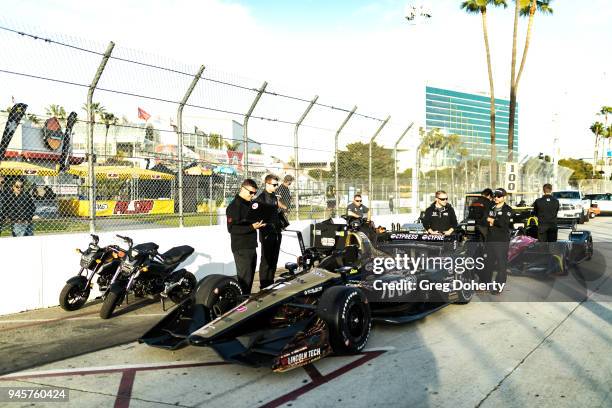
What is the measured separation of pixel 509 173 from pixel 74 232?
14014 millimetres

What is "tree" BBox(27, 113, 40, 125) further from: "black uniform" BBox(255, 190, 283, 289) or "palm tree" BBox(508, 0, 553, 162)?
"palm tree" BBox(508, 0, 553, 162)

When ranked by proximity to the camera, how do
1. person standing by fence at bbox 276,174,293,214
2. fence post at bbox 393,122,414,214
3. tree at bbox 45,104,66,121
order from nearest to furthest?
tree at bbox 45,104,66,121, person standing by fence at bbox 276,174,293,214, fence post at bbox 393,122,414,214

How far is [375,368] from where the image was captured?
472 centimetres

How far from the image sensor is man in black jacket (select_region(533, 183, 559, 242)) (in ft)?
35.3

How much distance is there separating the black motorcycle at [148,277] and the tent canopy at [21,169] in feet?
4.66

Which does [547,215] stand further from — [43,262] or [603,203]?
[603,203]

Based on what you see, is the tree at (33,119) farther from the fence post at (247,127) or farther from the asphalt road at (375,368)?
the fence post at (247,127)

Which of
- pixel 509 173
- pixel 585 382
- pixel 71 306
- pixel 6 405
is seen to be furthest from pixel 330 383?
pixel 509 173

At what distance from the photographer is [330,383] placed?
439 centimetres

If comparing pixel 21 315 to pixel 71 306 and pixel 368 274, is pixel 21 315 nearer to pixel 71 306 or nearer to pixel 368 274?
pixel 71 306

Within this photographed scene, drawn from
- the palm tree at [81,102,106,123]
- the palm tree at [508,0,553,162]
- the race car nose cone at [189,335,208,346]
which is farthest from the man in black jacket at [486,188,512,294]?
the palm tree at [508,0,553,162]

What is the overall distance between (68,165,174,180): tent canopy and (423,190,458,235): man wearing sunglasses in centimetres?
440

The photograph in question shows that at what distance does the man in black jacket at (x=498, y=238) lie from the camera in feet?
26.7

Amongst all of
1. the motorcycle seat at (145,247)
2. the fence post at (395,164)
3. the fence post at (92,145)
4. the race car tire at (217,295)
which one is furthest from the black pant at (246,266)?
the fence post at (395,164)
